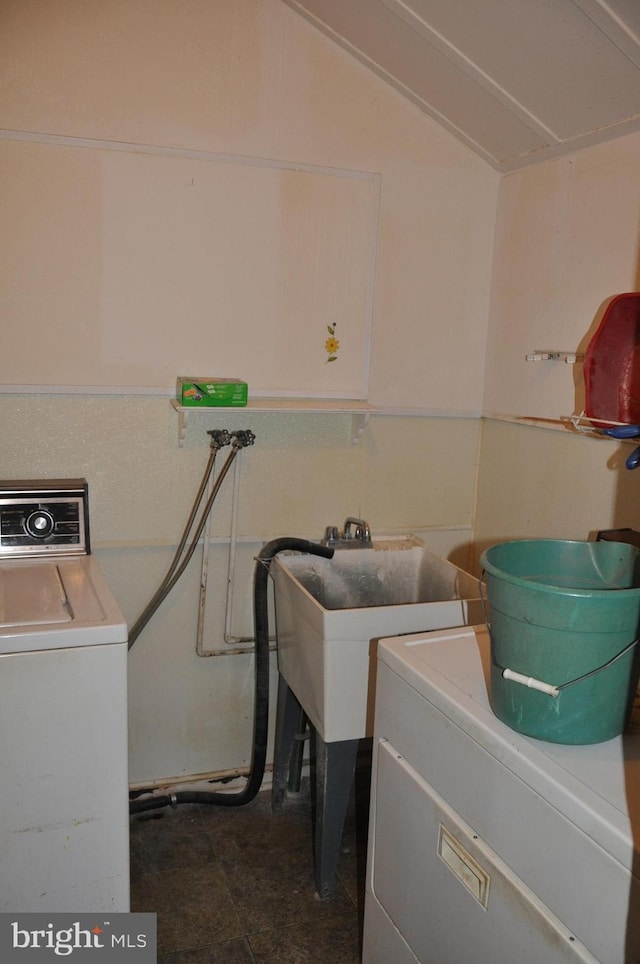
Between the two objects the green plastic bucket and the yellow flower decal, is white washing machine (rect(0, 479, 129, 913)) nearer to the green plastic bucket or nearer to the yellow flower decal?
the green plastic bucket

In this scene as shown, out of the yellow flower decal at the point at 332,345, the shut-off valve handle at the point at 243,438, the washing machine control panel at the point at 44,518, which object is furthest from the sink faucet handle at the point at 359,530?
the washing machine control panel at the point at 44,518

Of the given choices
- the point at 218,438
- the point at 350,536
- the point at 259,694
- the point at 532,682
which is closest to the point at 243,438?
the point at 218,438

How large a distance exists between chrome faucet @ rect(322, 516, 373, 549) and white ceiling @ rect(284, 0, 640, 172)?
46.8 inches

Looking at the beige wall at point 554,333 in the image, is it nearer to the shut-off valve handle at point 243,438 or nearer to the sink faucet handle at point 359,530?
the sink faucet handle at point 359,530

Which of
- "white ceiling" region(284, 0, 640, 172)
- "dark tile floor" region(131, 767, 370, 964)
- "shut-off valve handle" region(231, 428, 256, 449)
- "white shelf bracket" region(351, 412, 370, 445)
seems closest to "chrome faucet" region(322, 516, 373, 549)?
"white shelf bracket" region(351, 412, 370, 445)

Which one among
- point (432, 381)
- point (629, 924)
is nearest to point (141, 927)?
point (629, 924)

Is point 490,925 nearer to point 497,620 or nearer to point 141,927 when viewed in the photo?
point 497,620

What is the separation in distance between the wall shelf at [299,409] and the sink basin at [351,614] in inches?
16.2

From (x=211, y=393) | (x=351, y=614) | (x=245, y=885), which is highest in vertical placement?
(x=211, y=393)

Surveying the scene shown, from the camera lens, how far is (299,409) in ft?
7.43

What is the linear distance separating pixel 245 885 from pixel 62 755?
0.81 metres

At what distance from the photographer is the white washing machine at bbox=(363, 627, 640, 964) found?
101cm

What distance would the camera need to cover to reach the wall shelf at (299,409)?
2205 mm

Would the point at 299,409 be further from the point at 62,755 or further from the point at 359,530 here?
the point at 62,755
